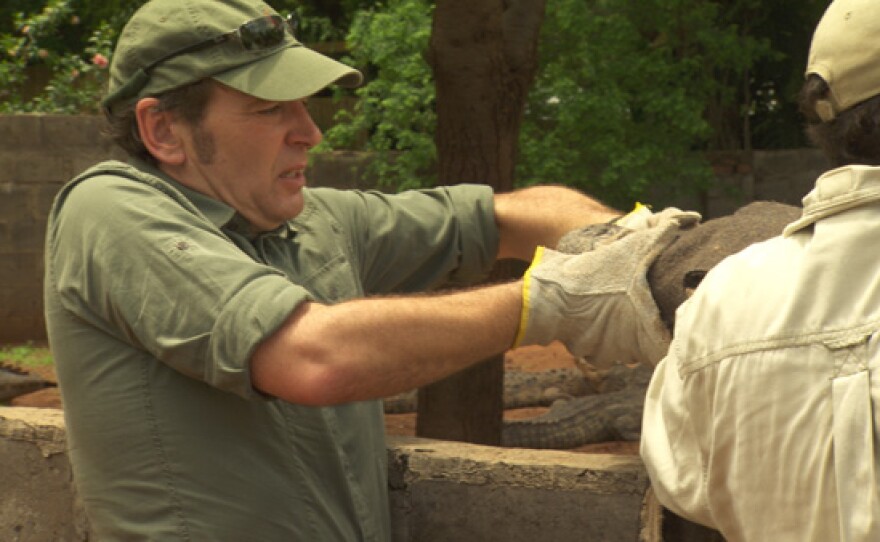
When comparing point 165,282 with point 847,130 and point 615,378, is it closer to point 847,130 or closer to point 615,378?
point 847,130

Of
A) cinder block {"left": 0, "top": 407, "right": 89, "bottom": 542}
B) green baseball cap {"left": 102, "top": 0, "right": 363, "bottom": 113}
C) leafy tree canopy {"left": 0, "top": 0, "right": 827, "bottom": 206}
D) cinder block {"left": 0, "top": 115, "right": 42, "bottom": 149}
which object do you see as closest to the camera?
green baseball cap {"left": 102, "top": 0, "right": 363, "bottom": 113}

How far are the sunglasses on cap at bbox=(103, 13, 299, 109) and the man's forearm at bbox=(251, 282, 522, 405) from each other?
0.62 meters

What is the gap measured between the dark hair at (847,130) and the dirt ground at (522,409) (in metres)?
4.94

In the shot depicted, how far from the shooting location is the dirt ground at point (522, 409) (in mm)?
8320

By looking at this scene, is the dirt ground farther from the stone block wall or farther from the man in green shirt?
the man in green shirt

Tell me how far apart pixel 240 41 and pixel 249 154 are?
225 mm

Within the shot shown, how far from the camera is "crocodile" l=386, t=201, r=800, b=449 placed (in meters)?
2.50

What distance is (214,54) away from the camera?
2.74m

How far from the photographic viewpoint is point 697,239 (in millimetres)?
2539

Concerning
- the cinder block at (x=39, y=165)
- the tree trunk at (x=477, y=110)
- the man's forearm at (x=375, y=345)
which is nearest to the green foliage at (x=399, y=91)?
the cinder block at (x=39, y=165)

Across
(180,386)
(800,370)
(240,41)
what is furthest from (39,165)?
(800,370)

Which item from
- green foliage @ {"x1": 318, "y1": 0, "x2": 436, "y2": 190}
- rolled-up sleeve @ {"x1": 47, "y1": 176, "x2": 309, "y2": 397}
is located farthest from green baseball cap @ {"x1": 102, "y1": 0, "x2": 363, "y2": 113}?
green foliage @ {"x1": 318, "y1": 0, "x2": 436, "y2": 190}

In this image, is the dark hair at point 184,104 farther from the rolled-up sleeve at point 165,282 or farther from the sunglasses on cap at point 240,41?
the rolled-up sleeve at point 165,282

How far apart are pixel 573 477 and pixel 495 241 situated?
60cm
